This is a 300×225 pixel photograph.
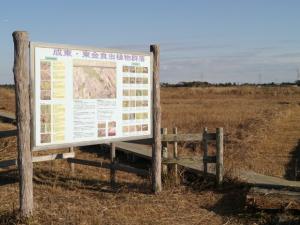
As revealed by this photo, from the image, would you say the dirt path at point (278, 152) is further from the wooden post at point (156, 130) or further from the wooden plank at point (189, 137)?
the wooden post at point (156, 130)

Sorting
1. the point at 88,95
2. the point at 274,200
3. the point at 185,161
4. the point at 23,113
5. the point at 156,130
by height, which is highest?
the point at 88,95

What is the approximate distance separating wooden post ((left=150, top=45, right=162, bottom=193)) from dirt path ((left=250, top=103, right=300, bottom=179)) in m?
4.25

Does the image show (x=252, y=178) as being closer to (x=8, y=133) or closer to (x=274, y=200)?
(x=274, y=200)

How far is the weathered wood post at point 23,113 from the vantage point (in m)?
7.04

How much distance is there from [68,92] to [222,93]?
80.4m

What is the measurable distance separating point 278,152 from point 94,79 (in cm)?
1171

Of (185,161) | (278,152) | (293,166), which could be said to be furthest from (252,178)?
(278,152)

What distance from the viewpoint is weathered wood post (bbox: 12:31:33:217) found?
7.04m

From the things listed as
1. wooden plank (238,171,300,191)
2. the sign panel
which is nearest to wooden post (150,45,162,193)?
the sign panel

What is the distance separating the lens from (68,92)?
7793 mm

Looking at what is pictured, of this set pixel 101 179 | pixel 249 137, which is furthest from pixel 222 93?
pixel 101 179

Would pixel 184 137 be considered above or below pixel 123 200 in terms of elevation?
above

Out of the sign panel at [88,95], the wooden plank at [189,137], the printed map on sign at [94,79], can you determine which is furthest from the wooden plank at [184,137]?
the printed map on sign at [94,79]

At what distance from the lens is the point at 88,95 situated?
8164 millimetres
